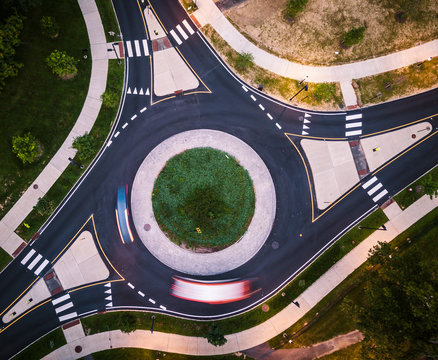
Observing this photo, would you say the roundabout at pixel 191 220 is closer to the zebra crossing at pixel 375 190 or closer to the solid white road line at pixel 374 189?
the zebra crossing at pixel 375 190

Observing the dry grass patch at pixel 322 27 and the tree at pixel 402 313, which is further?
the dry grass patch at pixel 322 27

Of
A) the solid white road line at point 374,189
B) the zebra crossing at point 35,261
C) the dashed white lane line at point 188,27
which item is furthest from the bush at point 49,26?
the solid white road line at point 374,189

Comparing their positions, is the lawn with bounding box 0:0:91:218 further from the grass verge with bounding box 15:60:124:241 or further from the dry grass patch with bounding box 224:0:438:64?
the dry grass patch with bounding box 224:0:438:64

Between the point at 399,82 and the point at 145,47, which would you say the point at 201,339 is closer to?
the point at 145,47

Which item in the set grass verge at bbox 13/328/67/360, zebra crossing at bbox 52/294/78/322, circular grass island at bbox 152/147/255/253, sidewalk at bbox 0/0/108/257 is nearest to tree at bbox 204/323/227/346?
circular grass island at bbox 152/147/255/253

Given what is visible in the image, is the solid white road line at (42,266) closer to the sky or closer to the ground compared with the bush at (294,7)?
closer to the ground

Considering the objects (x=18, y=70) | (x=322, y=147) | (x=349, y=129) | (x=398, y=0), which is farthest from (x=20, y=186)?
(x=398, y=0)

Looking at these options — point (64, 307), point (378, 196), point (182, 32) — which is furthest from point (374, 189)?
point (64, 307)
